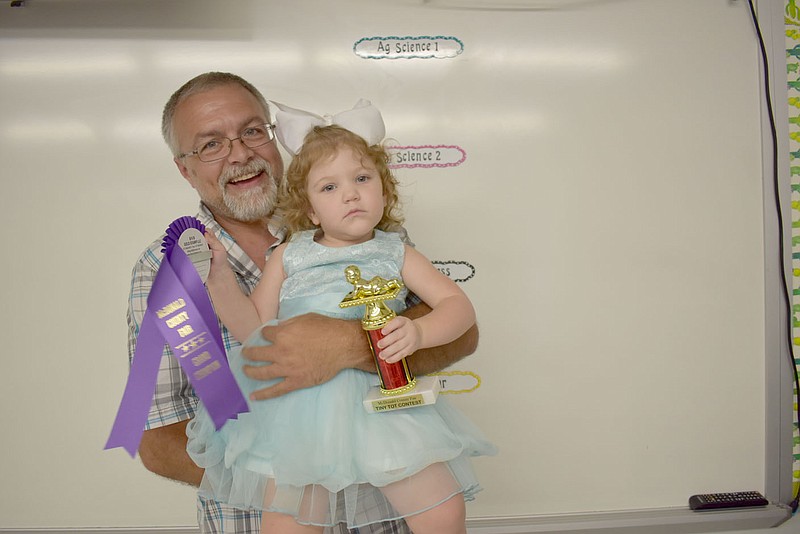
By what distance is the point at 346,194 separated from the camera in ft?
4.42

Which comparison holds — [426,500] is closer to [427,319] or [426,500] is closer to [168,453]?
[427,319]

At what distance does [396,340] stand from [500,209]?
1.05m

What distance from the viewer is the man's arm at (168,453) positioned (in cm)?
151

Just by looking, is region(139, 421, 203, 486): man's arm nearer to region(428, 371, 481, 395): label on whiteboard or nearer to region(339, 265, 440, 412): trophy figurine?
region(339, 265, 440, 412): trophy figurine

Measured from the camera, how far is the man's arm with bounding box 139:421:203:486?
1.51 m

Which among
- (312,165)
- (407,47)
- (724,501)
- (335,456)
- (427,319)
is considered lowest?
(724,501)

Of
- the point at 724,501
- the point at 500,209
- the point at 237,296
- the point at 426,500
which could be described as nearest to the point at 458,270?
the point at 500,209

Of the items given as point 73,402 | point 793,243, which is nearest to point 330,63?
point 73,402

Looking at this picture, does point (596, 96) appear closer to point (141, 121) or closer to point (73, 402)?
point (141, 121)

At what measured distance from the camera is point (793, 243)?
7.09 ft

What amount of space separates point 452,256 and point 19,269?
145cm

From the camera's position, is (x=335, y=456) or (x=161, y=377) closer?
(x=335, y=456)

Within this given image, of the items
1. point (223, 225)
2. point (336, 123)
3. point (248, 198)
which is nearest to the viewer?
point (336, 123)

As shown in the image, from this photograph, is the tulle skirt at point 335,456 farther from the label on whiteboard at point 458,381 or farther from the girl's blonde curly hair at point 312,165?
the label on whiteboard at point 458,381
